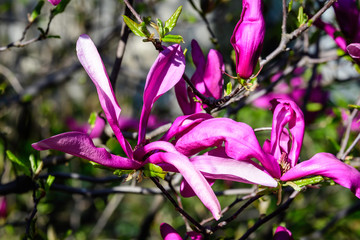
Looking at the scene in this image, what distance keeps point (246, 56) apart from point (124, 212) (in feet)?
8.97

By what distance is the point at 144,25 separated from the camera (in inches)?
28.7

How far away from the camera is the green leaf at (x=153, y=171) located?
701mm

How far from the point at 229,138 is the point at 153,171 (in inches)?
6.4

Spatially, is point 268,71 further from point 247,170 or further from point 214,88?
point 247,170

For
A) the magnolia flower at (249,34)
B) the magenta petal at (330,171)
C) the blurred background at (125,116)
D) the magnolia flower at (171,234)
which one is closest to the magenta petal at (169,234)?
the magnolia flower at (171,234)

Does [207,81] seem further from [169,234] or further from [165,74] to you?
[169,234]

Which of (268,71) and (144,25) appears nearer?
(144,25)

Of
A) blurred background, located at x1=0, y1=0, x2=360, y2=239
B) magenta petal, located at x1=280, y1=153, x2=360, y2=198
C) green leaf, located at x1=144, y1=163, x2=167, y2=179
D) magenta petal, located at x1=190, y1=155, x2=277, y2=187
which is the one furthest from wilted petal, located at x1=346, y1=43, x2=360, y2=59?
green leaf, located at x1=144, y1=163, x2=167, y2=179

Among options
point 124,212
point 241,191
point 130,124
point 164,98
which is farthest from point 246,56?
point 164,98

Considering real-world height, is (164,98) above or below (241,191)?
below

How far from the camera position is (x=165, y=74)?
2.50ft

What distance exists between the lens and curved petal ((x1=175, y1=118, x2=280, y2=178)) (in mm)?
654

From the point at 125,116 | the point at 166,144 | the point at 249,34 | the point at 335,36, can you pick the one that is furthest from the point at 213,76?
the point at 125,116

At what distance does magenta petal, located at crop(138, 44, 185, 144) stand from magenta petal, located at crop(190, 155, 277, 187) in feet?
0.54
